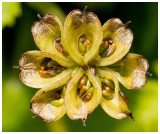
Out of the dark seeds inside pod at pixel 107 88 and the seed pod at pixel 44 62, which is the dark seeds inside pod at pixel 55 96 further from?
the dark seeds inside pod at pixel 107 88

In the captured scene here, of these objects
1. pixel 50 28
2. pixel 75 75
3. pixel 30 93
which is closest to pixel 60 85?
pixel 75 75

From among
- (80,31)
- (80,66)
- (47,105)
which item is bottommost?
(47,105)

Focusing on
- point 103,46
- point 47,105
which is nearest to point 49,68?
point 47,105

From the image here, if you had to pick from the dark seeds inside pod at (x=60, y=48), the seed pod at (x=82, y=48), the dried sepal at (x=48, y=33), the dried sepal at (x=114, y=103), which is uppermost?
the dried sepal at (x=48, y=33)

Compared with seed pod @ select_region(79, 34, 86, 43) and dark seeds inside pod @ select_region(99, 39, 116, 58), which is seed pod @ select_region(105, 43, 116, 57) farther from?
seed pod @ select_region(79, 34, 86, 43)

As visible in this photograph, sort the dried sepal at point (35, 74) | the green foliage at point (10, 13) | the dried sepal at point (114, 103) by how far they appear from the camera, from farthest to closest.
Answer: the green foliage at point (10, 13) < the dried sepal at point (35, 74) < the dried sepal at point (114, 103)

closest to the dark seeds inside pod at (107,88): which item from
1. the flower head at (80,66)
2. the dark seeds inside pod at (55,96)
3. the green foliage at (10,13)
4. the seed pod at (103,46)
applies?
the flower head at (80,66)

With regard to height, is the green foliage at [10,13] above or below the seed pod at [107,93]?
above

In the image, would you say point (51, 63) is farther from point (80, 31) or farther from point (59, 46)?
point (80, 31)
